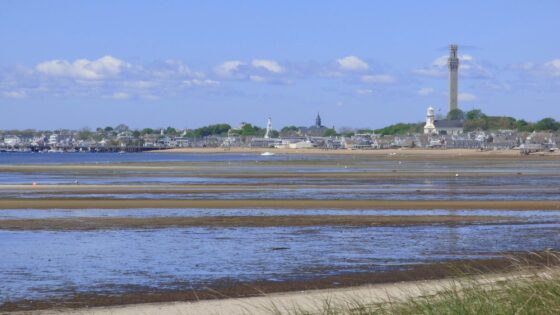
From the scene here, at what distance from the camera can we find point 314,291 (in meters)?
15.0

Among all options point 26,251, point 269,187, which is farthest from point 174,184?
point 26,251

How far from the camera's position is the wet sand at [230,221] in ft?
84.4

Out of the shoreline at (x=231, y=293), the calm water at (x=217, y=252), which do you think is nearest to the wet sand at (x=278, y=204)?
the calm water at (x=217, y=252)

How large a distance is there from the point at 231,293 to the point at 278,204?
1867cm

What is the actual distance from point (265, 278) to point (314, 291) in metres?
1.75

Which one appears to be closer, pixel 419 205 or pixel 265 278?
pixel 265 278

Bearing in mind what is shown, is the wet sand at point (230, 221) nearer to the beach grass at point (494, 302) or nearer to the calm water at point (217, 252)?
the calm water at point (217, 252)

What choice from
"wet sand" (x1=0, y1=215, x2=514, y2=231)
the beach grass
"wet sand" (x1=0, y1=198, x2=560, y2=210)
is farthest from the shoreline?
"wet sand" (x1=0, y1=198, x2=560, y2=210)

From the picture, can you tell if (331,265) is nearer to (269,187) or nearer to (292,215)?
(292,215)

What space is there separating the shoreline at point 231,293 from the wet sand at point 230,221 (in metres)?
9.10

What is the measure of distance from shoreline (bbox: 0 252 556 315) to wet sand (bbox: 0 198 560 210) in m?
15.0

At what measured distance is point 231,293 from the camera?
15.0 meters

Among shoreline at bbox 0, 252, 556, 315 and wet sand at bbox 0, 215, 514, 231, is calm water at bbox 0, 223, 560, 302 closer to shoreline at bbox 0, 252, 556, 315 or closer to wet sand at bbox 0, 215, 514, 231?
shoreline at bbox 0, 252, 556, 315

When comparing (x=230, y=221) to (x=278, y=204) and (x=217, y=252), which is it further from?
(x=217, y=252)
